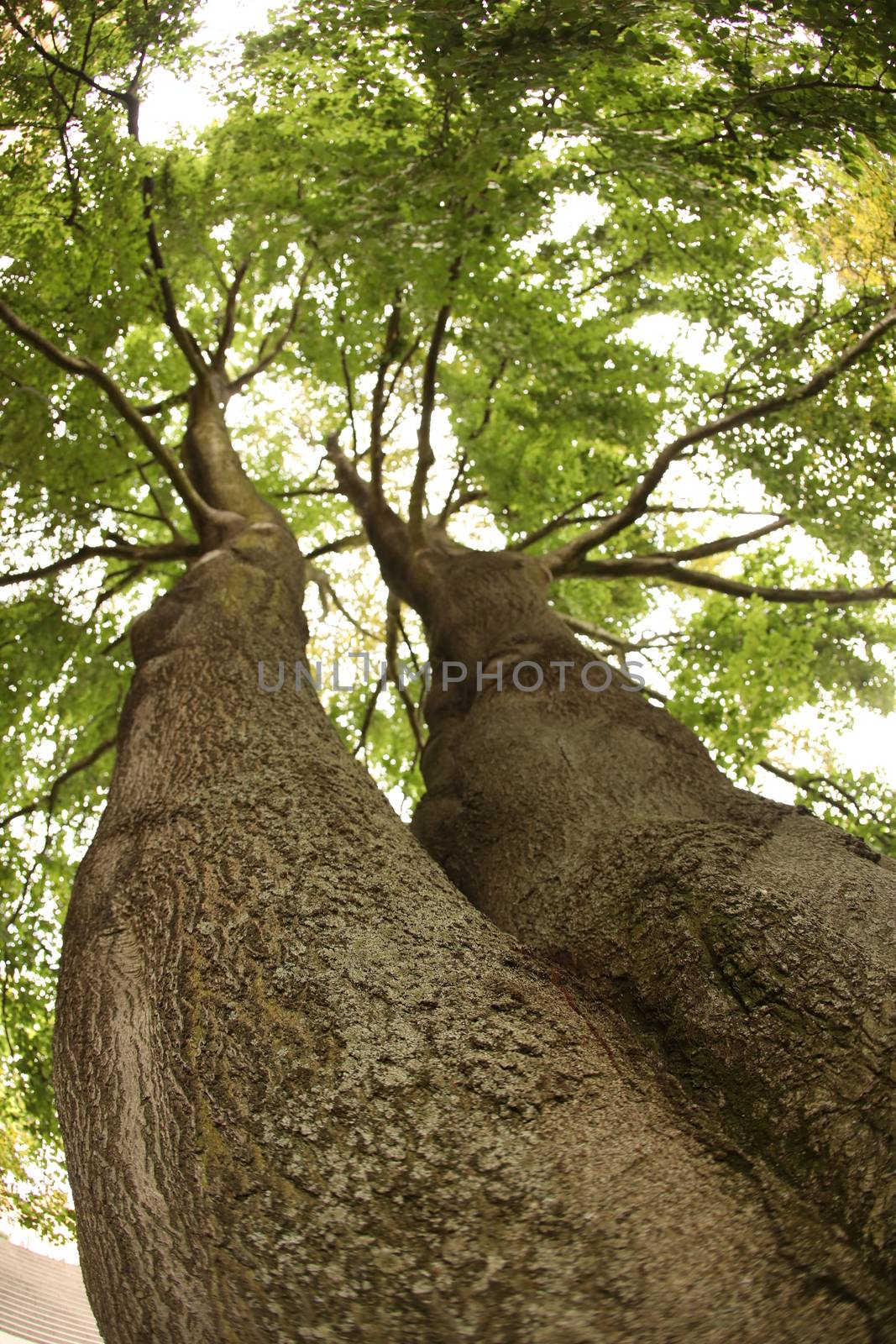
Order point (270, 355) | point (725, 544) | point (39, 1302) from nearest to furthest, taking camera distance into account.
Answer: point (725, 544) → point (39, 1302) → point (270, 355)

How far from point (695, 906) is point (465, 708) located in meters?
2.22

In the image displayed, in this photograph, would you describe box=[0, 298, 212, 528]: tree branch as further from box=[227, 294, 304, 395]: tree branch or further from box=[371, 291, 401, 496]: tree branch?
box=[227, 294, 304, 395]: tree branch

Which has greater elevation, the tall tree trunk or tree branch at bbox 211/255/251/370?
tree branch at bbox 211/255/251/370

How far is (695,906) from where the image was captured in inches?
82.0

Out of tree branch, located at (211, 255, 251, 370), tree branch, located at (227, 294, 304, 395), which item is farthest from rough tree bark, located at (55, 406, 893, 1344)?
tree branch, located at (227, 294, 304, 395)

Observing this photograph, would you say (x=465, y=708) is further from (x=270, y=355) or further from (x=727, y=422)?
(x=270, y=355)

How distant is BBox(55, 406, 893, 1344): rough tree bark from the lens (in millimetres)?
1423

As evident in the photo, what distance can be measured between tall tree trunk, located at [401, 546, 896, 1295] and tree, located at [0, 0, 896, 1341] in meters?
0.01

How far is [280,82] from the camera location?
4.79 metres

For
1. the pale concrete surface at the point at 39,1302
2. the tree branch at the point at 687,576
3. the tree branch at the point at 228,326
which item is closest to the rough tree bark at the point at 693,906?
the tree branch at the point at 687,576

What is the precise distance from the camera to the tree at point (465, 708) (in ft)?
5.10

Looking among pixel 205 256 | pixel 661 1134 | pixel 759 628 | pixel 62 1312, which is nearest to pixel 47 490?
pixel 205 256

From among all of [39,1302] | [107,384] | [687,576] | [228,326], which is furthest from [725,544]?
[39,1302]

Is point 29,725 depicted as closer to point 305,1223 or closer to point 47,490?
point 47,490
